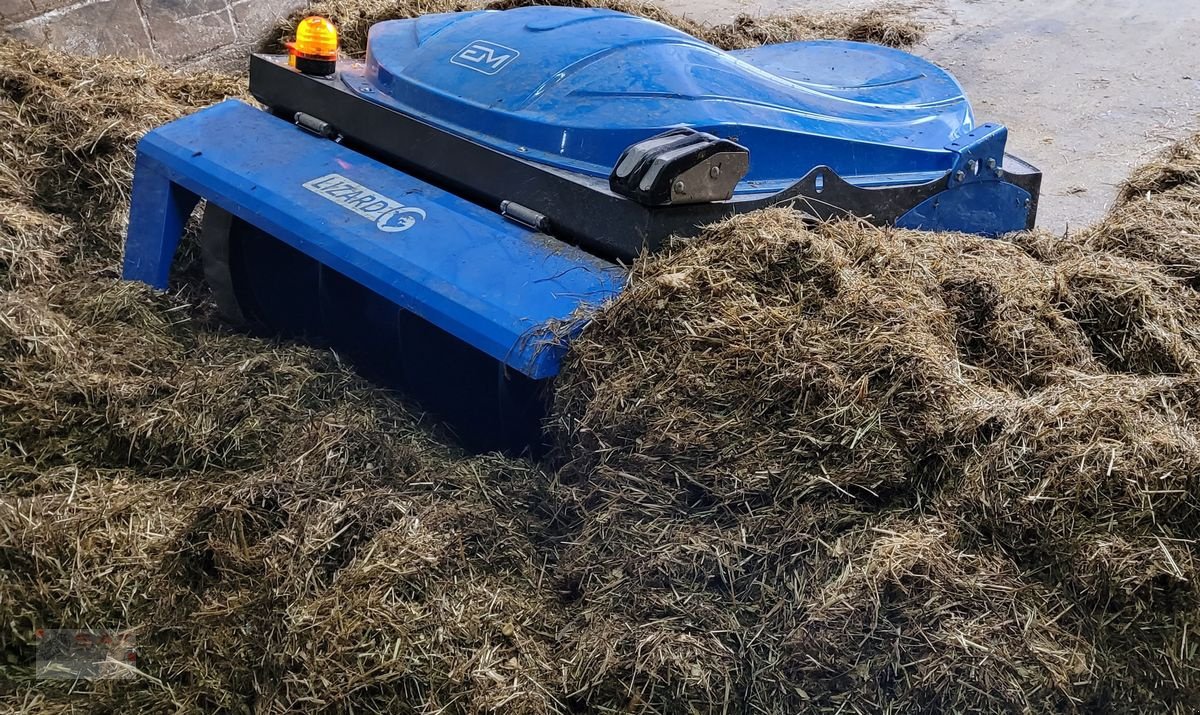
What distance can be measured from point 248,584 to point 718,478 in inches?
40.5

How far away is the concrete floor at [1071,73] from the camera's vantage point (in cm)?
488

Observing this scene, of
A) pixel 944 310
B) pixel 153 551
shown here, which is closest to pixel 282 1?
pixel 153 551

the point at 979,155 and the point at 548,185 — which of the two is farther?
the point at 979,155

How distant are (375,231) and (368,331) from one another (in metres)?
0.55

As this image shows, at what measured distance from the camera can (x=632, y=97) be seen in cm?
283

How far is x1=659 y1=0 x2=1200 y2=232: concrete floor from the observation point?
4.88 m

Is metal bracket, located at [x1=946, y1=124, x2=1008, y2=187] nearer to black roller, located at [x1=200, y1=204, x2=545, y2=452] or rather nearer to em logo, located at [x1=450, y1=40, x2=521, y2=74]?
em logo, located at [x1=450, y1=40, x2=521, y2=74]

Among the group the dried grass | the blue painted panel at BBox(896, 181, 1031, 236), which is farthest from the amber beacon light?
the dried grass

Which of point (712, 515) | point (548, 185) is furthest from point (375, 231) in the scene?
point (712, 515)

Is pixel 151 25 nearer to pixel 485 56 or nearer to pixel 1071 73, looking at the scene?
pixel 485 56

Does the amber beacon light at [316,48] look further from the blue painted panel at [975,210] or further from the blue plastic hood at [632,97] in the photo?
the blue painted panel at [975,210]

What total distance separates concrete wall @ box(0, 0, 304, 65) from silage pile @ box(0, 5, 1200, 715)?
107 inches

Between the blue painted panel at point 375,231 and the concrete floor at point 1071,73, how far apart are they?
100 inches

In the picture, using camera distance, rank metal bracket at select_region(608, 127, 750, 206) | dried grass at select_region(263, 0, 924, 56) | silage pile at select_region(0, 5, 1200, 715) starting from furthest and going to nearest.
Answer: dried grass at select_region(263, 0, 924, 56) → metal bracket at select_region(608, 127, 750, 206) → silage pile at select_region(0, 5, 1200, 715)
